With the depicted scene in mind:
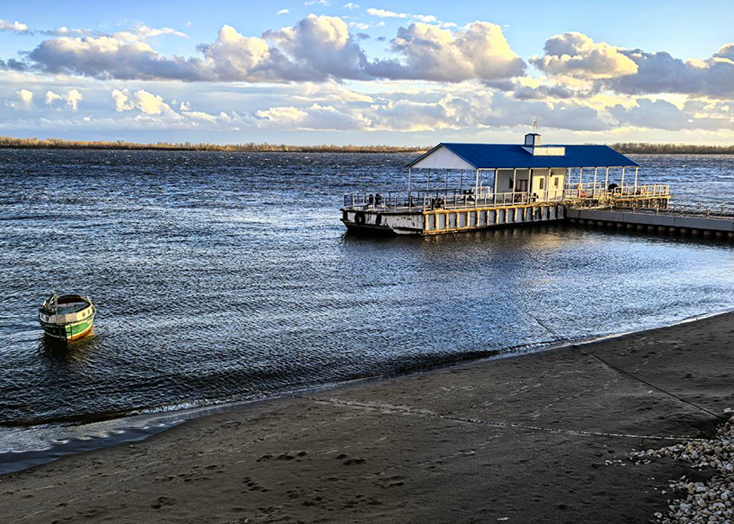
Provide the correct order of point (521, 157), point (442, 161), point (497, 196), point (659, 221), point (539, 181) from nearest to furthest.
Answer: point (659, 221) < point (442, 161) < point (521, 157) < point (497, 196) < point (539, 181)

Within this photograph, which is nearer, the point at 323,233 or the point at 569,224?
the point at 323,233

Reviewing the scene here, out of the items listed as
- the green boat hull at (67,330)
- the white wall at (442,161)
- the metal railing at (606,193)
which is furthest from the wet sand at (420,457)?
the metal railing at (606,193)

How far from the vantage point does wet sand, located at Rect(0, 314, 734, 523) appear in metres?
10.6

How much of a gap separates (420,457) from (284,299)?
55.1ft

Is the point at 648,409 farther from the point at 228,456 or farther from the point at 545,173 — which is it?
the point at 545,173

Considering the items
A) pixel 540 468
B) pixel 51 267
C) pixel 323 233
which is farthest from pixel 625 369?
pixel 323 233

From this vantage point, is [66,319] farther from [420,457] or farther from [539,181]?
[539,181]

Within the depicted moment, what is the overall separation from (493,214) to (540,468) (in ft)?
145

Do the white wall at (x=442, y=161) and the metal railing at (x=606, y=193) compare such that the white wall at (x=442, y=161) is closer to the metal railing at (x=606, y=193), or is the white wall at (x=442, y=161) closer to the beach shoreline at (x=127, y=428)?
the metal railing at (x=606, y=193)

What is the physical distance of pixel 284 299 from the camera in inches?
1129

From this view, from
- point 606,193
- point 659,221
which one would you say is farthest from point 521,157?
point 606,193

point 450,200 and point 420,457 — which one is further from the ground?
point 450,200

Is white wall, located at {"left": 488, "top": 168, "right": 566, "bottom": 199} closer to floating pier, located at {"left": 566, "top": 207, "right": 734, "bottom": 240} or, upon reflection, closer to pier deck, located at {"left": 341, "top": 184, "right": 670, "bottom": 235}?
pier deck, located at {"left": 341, "top": 184, "right": 670, "bottom": 235}

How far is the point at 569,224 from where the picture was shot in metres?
59.4
